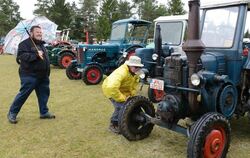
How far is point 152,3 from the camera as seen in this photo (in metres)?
62.1

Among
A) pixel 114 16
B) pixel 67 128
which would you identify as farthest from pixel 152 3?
pixel 67 128

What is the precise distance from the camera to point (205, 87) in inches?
181

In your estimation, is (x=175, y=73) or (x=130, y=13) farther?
(x=130, y=13)

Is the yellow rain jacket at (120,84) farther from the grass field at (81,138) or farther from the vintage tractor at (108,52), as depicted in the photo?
the vintage tractor at (108,52)

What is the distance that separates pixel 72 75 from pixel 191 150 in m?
8.65

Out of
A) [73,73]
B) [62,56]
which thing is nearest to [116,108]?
[73,73]

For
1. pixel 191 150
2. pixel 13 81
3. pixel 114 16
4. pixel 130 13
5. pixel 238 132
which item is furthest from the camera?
pixel 130 13

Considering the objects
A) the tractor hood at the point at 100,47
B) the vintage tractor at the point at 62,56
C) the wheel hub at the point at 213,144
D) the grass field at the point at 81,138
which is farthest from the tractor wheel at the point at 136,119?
the vintage tractor at the point at 62,56

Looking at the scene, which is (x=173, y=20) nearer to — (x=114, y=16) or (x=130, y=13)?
(x=114, y=16)

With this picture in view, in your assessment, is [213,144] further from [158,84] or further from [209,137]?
[158,84]

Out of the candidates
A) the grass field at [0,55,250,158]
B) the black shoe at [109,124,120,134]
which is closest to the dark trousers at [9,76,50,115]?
the grass field at [0,55,250,158]

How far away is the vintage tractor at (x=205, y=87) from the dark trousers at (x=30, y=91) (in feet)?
6.72

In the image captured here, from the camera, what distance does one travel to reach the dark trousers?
6105 millimetres

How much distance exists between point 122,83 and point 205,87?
1.36 m
